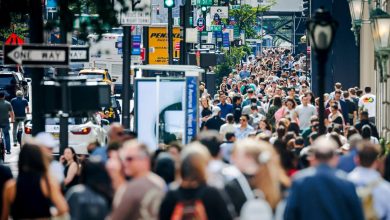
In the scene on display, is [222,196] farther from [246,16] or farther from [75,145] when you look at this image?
[246,16]

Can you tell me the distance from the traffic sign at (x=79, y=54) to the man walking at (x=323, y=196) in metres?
11.9

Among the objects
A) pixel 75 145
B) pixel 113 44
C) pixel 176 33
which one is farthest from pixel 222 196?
pixel 113 44

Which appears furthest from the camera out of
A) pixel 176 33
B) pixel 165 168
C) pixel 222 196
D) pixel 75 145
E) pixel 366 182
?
pixel 176 33

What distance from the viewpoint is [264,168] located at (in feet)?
38.6

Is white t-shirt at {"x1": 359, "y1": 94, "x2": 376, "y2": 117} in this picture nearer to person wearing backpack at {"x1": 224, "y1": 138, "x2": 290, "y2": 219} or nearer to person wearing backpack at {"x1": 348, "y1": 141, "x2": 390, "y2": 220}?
person wearing backpack at {"x1": 348, "y1": 141, "x2": 390, "y2": 220}

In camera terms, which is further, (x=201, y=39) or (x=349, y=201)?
(x=201, y=39)

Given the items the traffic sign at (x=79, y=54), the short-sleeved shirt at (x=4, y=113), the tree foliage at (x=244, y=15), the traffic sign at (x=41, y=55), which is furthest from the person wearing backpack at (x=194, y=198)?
the tree foliage at (x=244, y=15)

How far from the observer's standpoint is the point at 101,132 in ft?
105

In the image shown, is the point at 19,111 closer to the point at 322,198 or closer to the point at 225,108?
the point at 225,108

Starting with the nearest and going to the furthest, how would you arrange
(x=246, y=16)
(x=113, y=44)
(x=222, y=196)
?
(x=222, y=196) < (x=113, y=44) < (x=246, y=16)

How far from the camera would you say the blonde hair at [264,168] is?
461 inches

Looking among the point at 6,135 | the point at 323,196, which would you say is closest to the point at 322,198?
the point at 323,196

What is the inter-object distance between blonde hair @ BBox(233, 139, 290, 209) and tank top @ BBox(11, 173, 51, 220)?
182 cm

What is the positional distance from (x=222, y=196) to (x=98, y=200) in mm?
1184
